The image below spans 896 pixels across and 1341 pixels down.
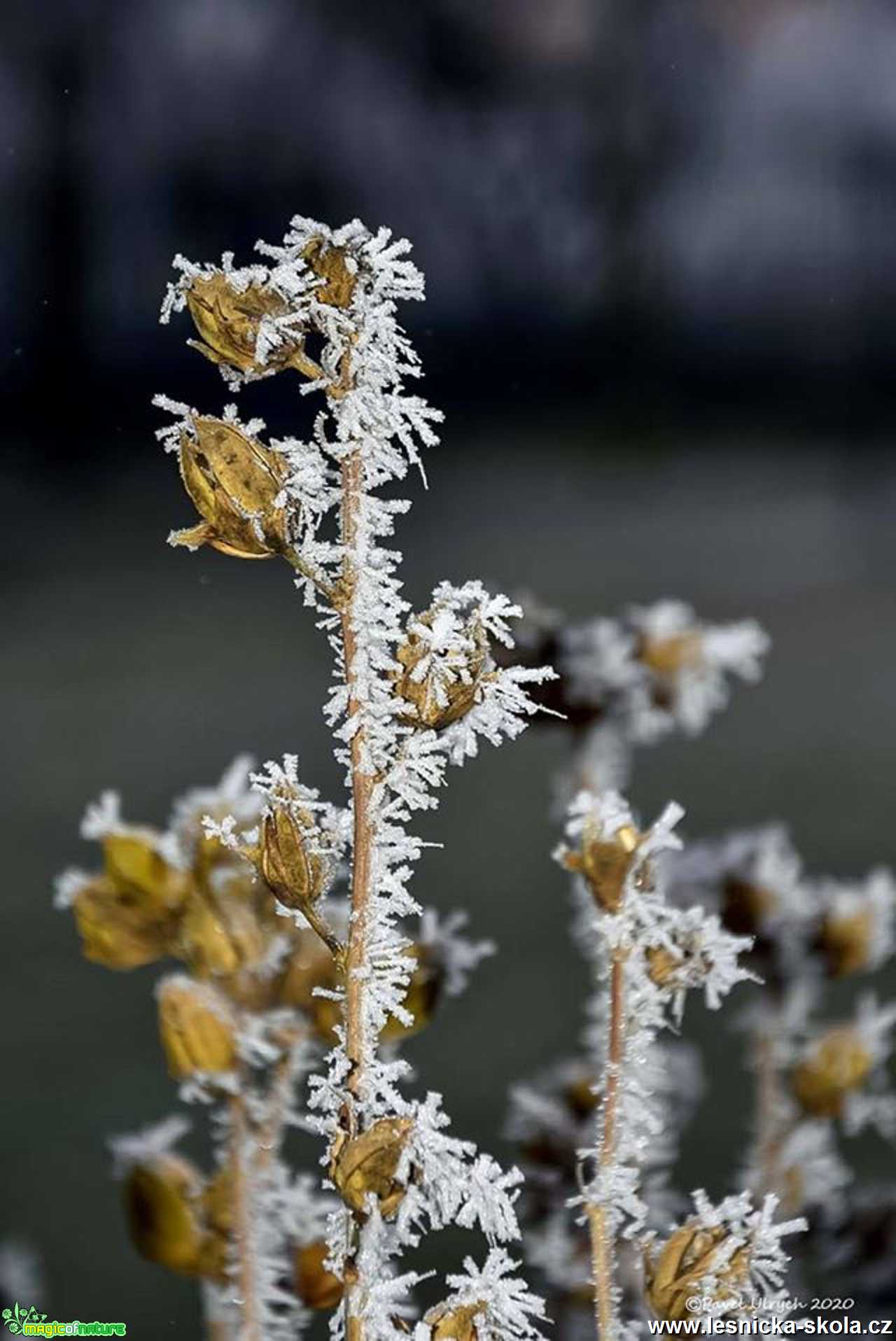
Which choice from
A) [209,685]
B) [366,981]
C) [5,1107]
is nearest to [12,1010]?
[5,1107]

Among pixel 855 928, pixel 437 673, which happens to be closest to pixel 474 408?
pixel 855 928

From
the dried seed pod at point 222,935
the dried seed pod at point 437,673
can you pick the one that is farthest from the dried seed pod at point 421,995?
the dried seed pod at point 437,673

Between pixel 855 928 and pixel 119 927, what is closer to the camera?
pixel 119 927

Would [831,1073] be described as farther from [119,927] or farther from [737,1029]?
[119,927]

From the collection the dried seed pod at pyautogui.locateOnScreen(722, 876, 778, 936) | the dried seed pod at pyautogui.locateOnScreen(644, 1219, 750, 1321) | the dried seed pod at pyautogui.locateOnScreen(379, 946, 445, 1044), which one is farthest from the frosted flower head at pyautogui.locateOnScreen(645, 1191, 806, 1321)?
the dried seed pod at pyautogui.locateOnScreen(722, 876, 778, 936)

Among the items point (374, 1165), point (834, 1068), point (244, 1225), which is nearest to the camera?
point (374, 1165)

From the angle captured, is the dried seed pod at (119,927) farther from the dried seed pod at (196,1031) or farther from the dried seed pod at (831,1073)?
the dried seed pod at (831,1073)
